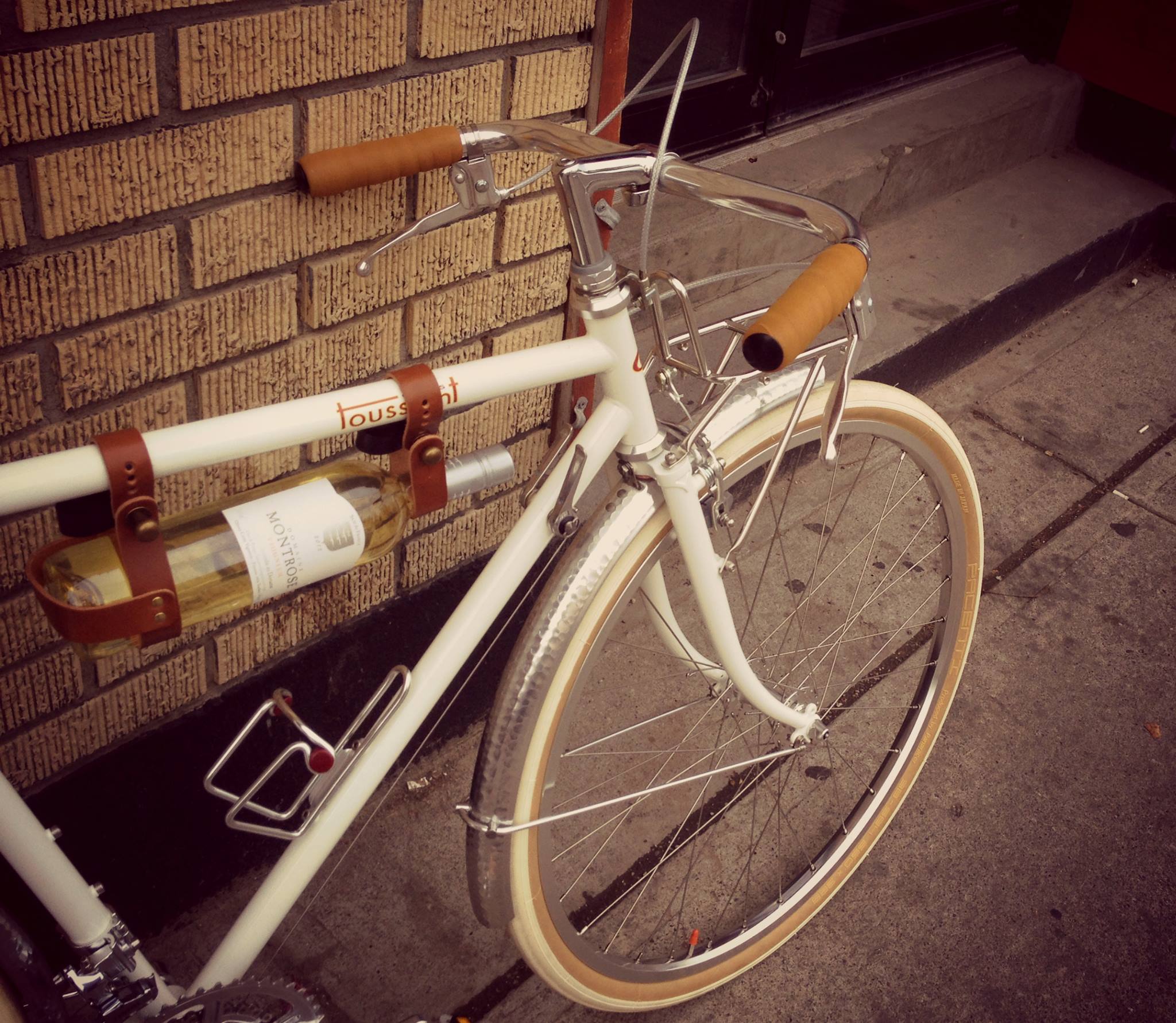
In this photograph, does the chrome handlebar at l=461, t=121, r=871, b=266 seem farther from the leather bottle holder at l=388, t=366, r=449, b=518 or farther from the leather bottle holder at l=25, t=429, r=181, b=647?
the leather bottle holder at l=25, t=429, r=181, b=647

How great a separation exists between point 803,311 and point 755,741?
130cm

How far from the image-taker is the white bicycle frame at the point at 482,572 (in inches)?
37.9

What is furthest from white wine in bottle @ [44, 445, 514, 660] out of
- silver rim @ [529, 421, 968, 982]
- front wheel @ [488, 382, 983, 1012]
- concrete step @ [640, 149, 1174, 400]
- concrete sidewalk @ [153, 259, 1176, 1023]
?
concrete step @ [640, 149, 1174, 400]

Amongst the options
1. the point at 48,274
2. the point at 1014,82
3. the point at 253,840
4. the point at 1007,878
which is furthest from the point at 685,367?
the point at 1014,82

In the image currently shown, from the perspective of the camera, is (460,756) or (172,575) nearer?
(172,575)

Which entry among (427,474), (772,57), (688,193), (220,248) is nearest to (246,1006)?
(427,474)

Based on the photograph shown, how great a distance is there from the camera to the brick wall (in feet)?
3.72

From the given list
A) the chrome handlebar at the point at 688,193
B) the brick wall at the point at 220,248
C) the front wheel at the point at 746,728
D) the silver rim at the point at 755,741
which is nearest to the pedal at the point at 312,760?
the front wheel at the point at 746,728

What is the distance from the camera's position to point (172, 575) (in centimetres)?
97

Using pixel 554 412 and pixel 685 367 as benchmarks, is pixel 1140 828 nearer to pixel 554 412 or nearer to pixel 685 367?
pixel 554 412

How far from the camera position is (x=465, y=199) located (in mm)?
1178

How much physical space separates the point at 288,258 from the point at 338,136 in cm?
17

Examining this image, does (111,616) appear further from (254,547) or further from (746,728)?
(746,728)

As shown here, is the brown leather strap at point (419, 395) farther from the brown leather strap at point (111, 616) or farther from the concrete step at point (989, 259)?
the concrete step at point (989, 259)
